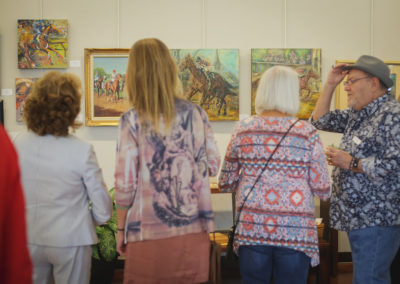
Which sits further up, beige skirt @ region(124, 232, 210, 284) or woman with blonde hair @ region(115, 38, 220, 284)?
woman with blonde hair @ region(115, 38, 220, 284)

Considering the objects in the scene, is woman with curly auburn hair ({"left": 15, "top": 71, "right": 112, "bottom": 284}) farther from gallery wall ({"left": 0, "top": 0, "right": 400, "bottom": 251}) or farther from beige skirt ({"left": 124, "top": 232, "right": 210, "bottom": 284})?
gallery wall ({"left": 0, "top": 0, "right": 400, "bottom": 251})

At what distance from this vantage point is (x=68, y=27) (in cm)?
441

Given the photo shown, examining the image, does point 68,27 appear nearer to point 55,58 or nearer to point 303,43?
point 55,58

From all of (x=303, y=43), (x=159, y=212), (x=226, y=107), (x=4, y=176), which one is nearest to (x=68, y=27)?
(x=226, y=107)

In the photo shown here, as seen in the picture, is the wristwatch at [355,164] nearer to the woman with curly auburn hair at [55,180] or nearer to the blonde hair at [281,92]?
the blonde hair at [281,92]

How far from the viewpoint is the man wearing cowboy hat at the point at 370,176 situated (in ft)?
7.41

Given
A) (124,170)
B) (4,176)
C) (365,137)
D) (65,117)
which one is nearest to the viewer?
(4,176)

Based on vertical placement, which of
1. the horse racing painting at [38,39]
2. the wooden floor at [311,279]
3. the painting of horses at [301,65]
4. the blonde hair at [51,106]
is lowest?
the wooden floor at [311,279]

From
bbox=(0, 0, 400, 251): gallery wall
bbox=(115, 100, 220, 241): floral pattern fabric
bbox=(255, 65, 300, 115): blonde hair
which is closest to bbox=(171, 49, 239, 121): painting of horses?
bbox=(0, 0, 400, 251): gallery wall

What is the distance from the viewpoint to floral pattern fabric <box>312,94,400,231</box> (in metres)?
2.23

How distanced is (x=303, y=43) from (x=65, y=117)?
133 inches

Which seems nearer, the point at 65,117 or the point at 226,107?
the point at 65,117

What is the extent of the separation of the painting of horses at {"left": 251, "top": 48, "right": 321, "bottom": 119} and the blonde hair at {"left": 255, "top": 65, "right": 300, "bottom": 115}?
2.45 m

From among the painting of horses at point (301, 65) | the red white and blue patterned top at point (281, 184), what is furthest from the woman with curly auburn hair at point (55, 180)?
the painting of horses at point (301, 65)
